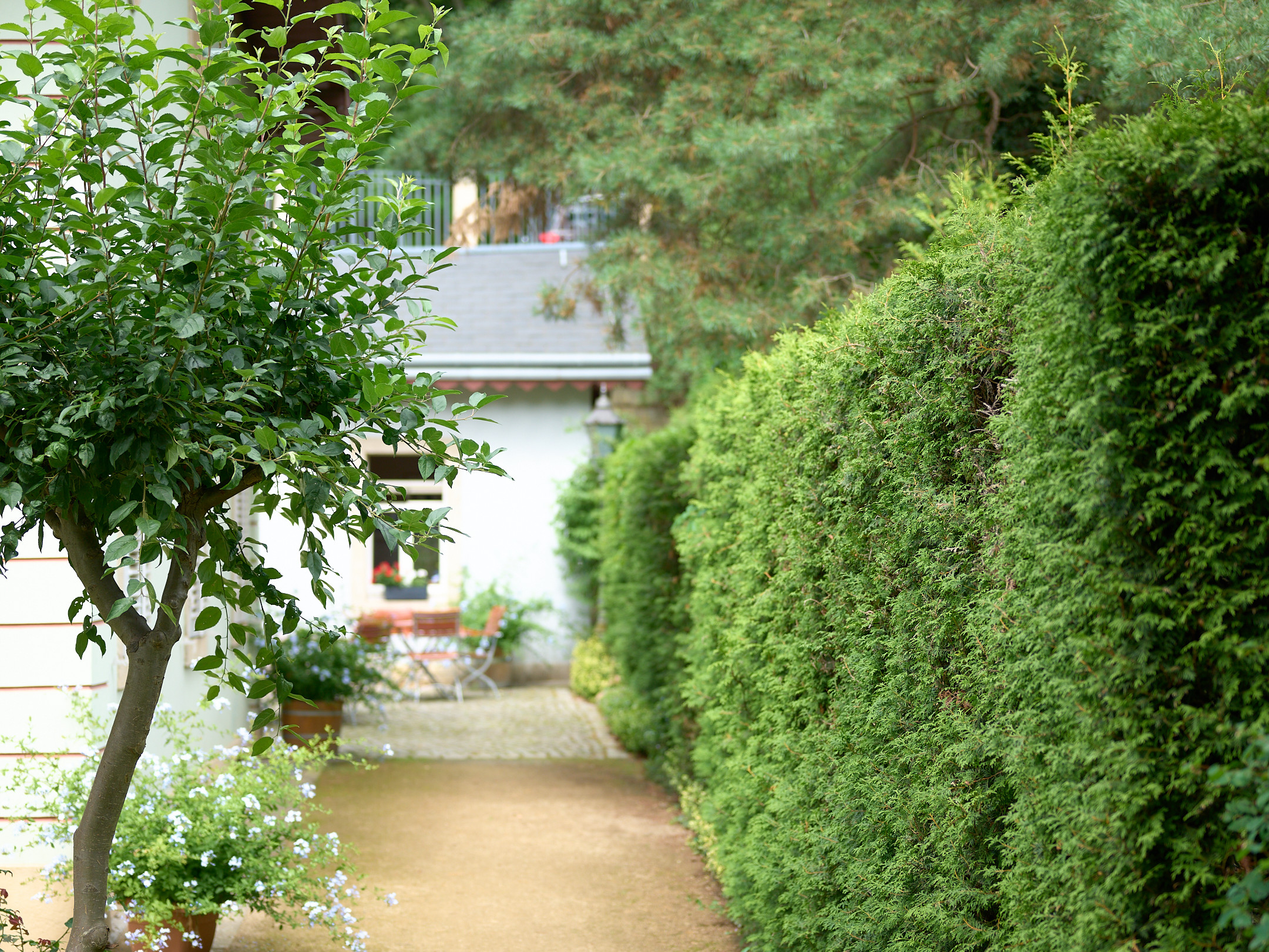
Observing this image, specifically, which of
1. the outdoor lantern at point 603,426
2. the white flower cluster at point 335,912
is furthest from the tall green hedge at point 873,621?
the outdoor lantern at point 603,426

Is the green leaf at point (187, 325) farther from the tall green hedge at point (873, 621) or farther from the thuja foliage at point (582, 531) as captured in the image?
the thuja foliage at point (582, 531)

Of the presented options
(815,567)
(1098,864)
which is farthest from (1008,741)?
(815,567)

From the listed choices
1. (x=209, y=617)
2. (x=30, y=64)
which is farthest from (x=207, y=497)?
(x=30, y=64)

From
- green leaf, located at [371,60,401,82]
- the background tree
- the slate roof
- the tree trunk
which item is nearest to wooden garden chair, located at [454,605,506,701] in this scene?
the slate roof

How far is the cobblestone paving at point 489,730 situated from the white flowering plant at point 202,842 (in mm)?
3722

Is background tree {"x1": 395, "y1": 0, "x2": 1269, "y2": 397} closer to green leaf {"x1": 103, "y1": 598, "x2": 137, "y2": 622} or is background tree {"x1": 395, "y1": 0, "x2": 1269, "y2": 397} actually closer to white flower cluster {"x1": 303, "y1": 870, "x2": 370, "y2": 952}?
white flower cluster {"x1": 303, "y1": 870, "x2": 370, "y2": 952}

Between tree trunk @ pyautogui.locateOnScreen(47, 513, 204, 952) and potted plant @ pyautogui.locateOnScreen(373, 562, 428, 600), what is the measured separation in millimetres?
9907

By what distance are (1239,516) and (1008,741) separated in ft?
2.50

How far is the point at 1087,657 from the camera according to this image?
188 centimetres

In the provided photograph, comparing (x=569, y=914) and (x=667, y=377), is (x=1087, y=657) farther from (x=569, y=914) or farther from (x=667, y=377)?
(x=667, y=377)

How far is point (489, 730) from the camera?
975cm

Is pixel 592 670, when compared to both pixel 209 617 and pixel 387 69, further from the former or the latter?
pixel 387 69

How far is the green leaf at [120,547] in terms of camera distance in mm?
1941

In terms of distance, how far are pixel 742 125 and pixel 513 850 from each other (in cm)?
462
